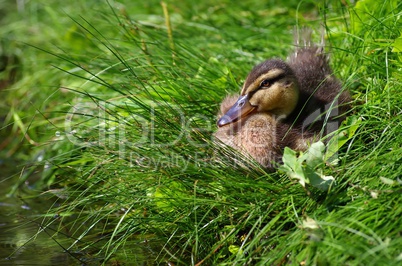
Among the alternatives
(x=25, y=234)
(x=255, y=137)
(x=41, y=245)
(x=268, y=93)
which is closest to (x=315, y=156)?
(x=255, y=137)

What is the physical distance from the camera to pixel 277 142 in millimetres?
3346

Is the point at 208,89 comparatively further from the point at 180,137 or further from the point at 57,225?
the point at 57,225

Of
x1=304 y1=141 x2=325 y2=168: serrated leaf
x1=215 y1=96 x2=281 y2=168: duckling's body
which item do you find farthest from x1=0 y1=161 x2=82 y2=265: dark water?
x1=304 y1=141 x2=325 y2=168: serrated leaf

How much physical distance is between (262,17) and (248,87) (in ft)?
6.13

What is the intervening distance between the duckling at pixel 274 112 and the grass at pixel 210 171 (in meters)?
0.13

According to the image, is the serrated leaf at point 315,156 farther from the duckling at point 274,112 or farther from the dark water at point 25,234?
the dark water at point 25,234

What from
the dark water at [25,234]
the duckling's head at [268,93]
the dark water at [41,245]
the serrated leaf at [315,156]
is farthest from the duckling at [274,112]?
the dark water at [25,234]

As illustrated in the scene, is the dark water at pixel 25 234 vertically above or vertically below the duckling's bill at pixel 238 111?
below

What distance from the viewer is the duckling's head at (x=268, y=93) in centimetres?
347

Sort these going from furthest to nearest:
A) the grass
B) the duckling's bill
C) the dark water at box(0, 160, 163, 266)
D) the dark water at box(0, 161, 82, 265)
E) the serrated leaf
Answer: the duckling's bill < the dark water at box(0, 161, 82, 265) < the dark water at box(0, 160, 163, 266) < the serrated leaf < the grass

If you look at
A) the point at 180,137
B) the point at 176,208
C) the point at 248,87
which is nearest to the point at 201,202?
the point at 176,208

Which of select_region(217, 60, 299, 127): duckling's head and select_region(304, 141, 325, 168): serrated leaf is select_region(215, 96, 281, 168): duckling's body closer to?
select_region(217, 60, 299, 127): duckling's head

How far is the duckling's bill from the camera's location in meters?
3.45

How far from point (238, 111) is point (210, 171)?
481 mm
